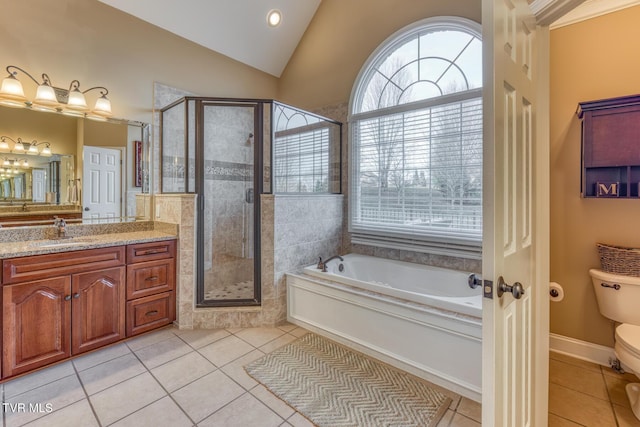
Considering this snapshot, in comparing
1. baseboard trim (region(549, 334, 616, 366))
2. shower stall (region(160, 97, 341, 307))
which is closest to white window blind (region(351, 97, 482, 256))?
shower stall (region(160, 97, 341, 307))

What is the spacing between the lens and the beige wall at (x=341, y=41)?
291 centimetres

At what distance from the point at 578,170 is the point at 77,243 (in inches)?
145

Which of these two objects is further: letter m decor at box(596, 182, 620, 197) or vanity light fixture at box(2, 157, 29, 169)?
vanity light fixture at box(2, 157, 29, 169)

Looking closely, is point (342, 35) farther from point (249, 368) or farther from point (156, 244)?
point (249, 368)

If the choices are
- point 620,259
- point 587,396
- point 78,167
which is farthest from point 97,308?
point 620,259

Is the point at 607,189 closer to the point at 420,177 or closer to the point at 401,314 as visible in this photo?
the point at 420,177

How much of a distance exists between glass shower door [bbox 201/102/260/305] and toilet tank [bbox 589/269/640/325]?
2573mm

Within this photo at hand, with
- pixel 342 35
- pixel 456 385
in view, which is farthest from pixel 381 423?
pixel 342 35

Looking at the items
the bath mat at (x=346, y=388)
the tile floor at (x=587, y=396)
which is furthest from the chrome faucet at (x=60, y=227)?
the tile floor at (x=587, y=396)

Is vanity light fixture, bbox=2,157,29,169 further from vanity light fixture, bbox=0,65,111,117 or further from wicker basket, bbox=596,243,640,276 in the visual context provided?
wicker basket, bbox=596,243,640,276

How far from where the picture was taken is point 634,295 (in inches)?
72.6

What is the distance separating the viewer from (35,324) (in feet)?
6.40

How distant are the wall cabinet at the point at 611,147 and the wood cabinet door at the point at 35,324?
146 inches

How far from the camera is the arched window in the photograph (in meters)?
2.57
